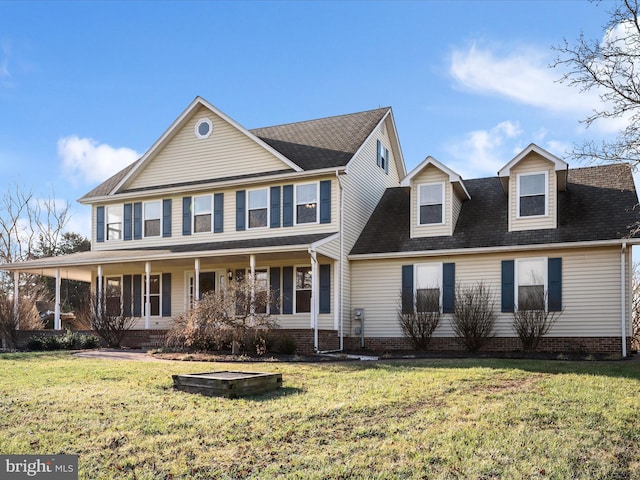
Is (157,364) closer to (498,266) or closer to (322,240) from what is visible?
(322,240)

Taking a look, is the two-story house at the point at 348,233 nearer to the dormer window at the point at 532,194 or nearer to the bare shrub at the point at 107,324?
the dormer window at the point at 532,194

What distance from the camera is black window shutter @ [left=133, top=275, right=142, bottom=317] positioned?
2197cm

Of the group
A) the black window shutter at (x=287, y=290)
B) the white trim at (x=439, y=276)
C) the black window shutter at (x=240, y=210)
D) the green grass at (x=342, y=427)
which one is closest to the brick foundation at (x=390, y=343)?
the white trim at (x=439, y=276)

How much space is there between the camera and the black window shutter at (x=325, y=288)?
18766 mm

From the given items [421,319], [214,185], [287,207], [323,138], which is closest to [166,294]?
[214,185]

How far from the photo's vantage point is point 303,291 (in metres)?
19.5

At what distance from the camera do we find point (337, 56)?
1630 centimetres

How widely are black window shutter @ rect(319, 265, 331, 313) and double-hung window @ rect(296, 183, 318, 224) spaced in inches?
63.1

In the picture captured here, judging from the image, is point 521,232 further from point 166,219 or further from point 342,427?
point 342,427

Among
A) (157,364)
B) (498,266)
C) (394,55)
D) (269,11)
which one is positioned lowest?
(157,364)

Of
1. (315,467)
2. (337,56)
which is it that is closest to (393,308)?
(337,56)

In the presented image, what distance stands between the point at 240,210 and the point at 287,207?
1766 mm

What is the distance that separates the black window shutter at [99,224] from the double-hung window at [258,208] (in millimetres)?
6546

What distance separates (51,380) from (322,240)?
8.80 m
